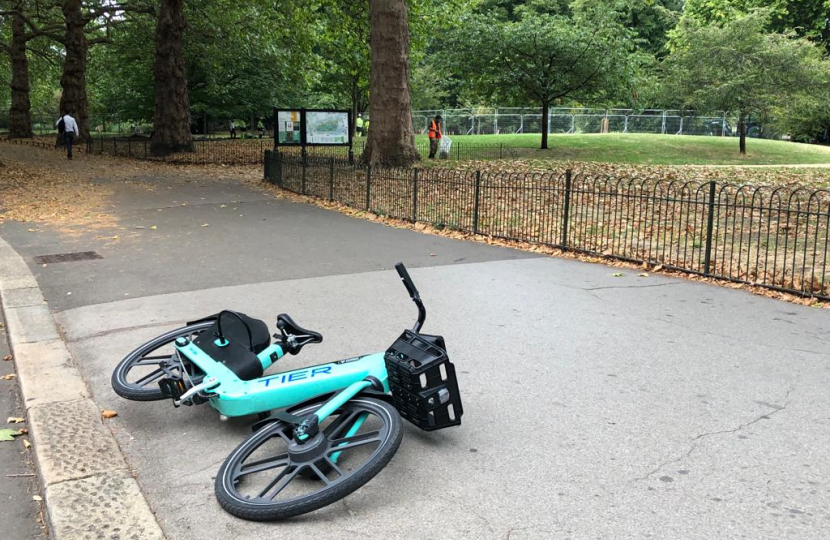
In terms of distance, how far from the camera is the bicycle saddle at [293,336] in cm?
466

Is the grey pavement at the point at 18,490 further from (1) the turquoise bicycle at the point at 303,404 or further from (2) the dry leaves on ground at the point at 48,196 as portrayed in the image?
(2) the dry leaves on ground at the point at 48,196

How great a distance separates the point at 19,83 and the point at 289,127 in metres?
25.7

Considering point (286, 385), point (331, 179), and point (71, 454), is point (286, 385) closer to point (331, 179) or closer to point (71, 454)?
point (71, 454)

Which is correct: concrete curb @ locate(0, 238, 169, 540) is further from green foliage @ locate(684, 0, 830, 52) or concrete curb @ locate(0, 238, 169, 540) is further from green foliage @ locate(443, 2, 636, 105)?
green foliage @ locate(684, 0, 830, 52)

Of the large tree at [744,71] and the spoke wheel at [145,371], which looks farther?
the large tree at [744,71]

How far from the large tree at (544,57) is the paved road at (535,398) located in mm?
20071

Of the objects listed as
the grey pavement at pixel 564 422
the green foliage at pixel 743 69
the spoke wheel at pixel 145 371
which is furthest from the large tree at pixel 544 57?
the spoke wheel at pixel 145 371

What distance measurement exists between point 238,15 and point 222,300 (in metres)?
25.6

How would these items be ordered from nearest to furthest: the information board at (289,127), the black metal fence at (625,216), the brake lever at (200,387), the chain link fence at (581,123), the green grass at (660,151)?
the brake lever at (200,387), the black metal fence at (625,216), the information board at (289,127), the green grass at (660,151), the chain link fence at (581,123)

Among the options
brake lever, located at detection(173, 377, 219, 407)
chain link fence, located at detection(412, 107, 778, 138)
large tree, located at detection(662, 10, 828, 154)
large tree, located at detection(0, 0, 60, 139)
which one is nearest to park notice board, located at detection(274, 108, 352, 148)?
large tree, located at detection(662, 10, 828, 154)

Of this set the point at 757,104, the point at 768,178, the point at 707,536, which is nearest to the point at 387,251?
the point at 707,536

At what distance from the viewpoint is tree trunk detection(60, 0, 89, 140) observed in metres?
32.1

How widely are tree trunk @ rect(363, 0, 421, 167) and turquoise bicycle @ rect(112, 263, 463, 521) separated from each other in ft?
48.0

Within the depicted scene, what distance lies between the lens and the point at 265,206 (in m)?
15.2
